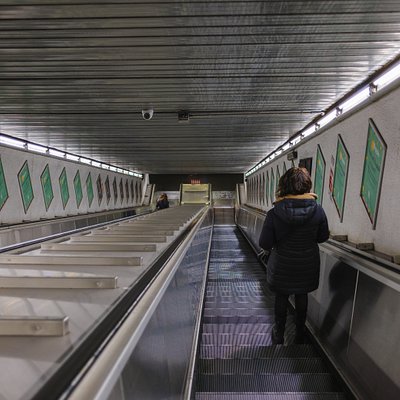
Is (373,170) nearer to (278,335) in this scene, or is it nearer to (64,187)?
(278,335)

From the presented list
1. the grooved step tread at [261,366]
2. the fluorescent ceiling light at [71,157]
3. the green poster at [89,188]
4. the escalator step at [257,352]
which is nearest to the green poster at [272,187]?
the green poster at [89,188]

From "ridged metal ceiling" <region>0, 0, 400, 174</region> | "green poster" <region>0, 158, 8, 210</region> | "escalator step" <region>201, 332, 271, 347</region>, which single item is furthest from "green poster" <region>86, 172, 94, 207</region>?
"escalator step" <region>201, 332, 271, 347</region>

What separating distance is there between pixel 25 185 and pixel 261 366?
683 centimetres

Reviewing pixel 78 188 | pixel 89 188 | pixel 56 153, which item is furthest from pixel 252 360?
pixel 89 188

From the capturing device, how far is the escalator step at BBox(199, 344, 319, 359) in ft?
10.5

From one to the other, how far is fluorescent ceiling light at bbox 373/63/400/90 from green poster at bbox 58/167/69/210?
8.26m

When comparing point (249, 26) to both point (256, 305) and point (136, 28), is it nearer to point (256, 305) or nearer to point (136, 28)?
point (136, 28)

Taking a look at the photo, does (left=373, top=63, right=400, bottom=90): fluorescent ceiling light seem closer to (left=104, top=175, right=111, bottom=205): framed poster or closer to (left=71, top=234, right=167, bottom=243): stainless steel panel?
(left=71, top=234, right=167, bottom=243): stainless steel panel

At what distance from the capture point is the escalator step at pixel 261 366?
2932 mm

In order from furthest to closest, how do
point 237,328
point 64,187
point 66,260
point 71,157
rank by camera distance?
1. point 71,157
2. point 64,187
3. point 237,328
4. point 66,260

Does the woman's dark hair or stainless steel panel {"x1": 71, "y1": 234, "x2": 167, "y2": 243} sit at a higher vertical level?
the woman's dark hair

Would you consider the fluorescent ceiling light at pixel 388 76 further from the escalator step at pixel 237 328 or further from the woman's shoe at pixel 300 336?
the escalator step at pixel 237 328

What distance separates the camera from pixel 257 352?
127 inches

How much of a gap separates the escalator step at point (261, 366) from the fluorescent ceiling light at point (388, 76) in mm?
2834
